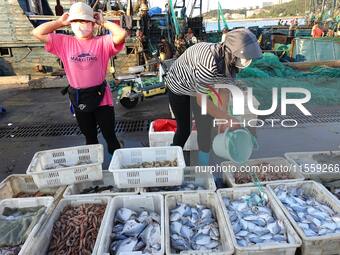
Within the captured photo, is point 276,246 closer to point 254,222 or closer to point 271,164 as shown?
point 254,222

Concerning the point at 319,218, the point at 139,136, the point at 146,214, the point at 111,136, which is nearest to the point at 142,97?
the point at 139,136

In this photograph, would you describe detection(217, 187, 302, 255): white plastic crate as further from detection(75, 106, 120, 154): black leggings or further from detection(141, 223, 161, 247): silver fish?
detection(75, 106, 120, 154): black leggings

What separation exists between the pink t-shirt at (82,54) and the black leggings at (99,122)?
0.31 meters

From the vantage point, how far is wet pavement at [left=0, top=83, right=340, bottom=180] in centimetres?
406

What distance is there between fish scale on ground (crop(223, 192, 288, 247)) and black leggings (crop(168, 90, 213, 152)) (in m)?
0.76

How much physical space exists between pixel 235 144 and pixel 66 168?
1599 millimetres

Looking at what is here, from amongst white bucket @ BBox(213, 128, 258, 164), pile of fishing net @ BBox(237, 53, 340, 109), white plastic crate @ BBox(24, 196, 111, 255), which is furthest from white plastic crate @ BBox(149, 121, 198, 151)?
pile of fishing net @ BBox(237, 53, 340, 109)

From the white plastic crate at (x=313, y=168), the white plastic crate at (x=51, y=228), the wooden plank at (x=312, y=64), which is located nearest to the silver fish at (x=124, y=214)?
the white plastic crate at (x=51, y=228)

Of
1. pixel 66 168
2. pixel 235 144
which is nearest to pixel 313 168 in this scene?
pixel 235 144

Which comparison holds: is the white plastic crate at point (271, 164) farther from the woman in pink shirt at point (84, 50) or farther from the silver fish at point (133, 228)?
the woman in pink shirt at point (84, 50)

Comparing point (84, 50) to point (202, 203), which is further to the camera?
point (84, 50)

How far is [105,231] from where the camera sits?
2.13 metres

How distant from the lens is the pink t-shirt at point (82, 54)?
2.80 metres

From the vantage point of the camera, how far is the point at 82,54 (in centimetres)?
280
